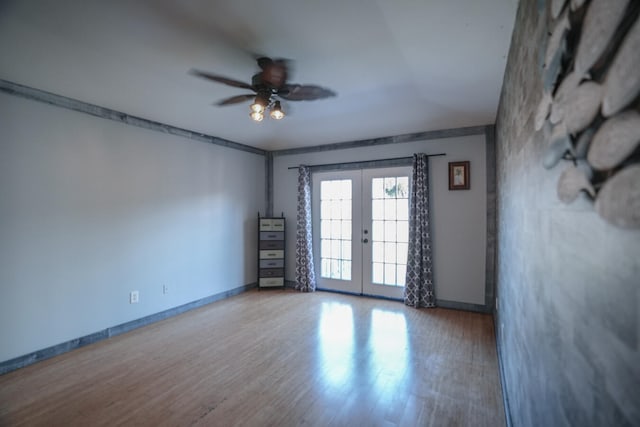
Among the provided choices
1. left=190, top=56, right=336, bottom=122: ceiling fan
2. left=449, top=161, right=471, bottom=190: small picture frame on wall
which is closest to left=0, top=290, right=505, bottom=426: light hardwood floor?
left=449, top=161, right=471, bottom=190: small picture frame on wall

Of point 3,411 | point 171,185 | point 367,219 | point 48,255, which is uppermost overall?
point 171,185

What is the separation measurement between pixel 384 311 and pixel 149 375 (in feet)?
9.47

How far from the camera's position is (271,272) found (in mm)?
5355

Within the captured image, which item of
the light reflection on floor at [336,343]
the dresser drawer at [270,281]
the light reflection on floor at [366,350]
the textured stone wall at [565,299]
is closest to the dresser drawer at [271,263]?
the dresser drawer at [270,281]

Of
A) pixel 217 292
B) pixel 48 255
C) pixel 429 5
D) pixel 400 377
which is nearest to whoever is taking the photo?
pixel 429 5

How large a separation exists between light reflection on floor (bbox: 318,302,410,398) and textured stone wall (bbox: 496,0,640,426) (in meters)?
1.16

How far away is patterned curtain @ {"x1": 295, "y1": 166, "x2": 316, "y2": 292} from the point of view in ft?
17.2

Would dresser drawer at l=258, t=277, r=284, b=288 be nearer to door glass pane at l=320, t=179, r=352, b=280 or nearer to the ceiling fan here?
door glass pane at l=320, t=179, r=352, b=280

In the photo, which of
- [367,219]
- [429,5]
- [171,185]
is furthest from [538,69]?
[171,185]

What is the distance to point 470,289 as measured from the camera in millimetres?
4094

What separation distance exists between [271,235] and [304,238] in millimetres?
608

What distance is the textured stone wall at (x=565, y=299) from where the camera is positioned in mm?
514

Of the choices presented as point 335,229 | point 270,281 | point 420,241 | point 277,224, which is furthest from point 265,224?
point 420,241

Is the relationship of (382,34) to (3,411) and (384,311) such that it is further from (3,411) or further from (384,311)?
(3,411)
